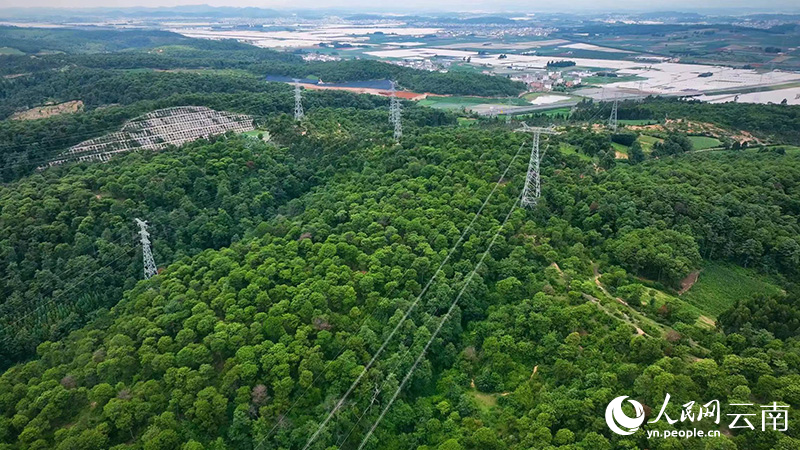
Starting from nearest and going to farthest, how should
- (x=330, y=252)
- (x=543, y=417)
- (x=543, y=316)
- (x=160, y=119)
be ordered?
(x=543, y=417) < (x=543, y=316) < (x=330, y=252) < (x=160, y=119)

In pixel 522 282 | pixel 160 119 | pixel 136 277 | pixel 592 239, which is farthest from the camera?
pixel 160 119

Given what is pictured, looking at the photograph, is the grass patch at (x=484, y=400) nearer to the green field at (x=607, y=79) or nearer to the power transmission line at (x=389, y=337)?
the power transmission line at (x=389, y=337)

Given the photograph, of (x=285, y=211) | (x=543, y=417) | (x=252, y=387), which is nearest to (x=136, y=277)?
(x=285, y=211)

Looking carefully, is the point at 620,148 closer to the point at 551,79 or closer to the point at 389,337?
the point at 389,337

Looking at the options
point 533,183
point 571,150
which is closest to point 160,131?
point 533,183

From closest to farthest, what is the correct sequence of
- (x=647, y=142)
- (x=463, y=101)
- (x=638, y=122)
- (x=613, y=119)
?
(x=647, y=142) → (x=613, y=119) → (x=638, y=122) → (x=463, y=101)

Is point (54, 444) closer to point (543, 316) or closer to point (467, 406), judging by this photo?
point (467, 406)

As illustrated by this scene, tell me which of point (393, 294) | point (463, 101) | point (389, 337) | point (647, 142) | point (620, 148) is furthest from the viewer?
point (463, 101)
